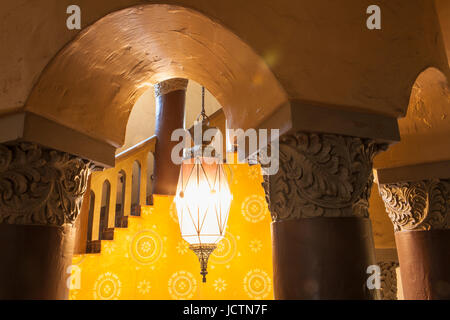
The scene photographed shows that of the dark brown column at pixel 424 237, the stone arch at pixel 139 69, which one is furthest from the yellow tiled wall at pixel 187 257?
the stone arch at pixel 139 69

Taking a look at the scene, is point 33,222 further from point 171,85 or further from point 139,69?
point 171,85

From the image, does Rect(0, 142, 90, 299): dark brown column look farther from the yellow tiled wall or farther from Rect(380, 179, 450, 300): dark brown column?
Rect(380, 179, 450, 300): dark brown column

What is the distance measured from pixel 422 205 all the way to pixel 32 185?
2578mm

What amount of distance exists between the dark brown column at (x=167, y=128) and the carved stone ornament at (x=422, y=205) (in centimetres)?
269

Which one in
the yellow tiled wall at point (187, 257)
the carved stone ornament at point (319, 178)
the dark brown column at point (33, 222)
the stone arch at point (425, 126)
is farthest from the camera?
the yellow tiled wall at point (187, 257)

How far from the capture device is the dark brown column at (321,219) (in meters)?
1.63

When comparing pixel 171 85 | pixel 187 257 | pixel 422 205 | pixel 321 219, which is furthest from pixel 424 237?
pixel 171 85

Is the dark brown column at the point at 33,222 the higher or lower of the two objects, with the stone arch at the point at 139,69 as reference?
lower

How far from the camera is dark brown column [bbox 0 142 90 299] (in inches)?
63.2

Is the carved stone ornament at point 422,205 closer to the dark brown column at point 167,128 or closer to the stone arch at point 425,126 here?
Answer: the stone arch at point 425,126

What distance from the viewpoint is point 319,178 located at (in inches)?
68.1

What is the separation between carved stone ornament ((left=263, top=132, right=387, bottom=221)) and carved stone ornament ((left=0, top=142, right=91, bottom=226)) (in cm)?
107

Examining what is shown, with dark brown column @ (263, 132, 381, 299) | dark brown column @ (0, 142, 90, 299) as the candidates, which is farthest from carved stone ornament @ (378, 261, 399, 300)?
dark brown column @ (0, 142, 90, 299)
